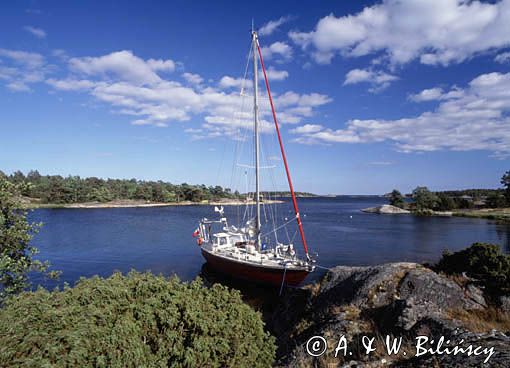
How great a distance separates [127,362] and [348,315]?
9074mm

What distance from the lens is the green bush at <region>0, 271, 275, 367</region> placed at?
15.4 ft

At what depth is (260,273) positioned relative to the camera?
24.7 m

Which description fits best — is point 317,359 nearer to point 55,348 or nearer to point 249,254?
point 55,348

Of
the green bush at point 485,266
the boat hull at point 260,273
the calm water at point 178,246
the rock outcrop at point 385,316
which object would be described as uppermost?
the green bush at point 485,266

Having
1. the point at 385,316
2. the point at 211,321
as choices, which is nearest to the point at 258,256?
the point at 385,316

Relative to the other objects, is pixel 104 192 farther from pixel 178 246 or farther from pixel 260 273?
pixel 260 273

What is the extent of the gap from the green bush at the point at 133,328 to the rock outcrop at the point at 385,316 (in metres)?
3.38

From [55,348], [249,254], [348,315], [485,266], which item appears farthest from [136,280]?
[249,254]

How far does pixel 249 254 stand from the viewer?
89.6 ft

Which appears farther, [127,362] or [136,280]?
[136,280]

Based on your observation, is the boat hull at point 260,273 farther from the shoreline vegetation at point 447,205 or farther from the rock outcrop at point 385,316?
the shoreline vegetation at point 447,205

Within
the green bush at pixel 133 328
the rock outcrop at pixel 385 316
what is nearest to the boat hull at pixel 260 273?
the rock outcrop at pixel 385 316

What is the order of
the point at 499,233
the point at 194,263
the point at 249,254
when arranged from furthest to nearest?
the point at 499,233
the point at 194,263
the point at 249,254

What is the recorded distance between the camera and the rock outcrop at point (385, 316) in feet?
23.5
